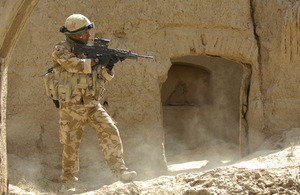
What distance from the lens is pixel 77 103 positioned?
12.8 ft

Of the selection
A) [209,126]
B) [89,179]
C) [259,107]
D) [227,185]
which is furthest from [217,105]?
[227,185]

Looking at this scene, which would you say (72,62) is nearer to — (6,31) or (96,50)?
(96,50)

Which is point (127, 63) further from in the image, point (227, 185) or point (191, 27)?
point (227, 185)

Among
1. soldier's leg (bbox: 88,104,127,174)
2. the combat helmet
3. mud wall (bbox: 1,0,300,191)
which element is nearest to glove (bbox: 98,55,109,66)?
the combat helmet

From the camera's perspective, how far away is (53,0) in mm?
5164

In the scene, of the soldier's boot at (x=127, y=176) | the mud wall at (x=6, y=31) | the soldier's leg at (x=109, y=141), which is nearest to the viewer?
the mud wall at (x=6, y=31)

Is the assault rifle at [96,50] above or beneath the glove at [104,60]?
above

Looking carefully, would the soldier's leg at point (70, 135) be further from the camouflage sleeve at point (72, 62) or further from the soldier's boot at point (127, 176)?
the soldier's boot at point (127, 176)

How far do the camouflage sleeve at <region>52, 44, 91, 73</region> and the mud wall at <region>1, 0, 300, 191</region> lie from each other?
4.71 ft

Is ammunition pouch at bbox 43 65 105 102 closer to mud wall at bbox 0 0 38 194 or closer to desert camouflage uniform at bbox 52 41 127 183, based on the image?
desert camouflage uniform at bbox 52 41 127 183

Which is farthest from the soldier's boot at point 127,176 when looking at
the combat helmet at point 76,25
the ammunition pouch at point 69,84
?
the combat helmet at point 76,25

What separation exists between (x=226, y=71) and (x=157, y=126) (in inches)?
175

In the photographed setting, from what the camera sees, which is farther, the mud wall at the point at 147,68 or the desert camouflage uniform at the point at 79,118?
the mud wall at the point at 147,68

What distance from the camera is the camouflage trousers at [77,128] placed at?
3.83m
